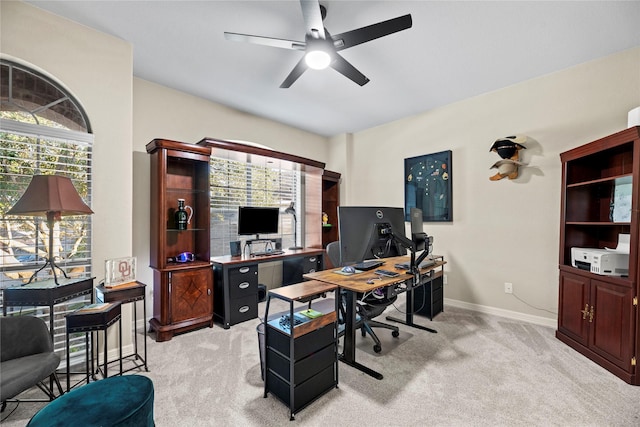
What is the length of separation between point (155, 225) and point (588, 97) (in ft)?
15.8

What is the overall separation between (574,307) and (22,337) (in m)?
4.41

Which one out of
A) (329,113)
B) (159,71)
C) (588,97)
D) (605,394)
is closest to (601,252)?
(605,394)

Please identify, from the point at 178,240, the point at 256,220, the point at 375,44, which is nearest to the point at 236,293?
the point at 178,240

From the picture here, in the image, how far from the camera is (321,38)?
2020 mm

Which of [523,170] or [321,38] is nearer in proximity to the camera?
[321,38]

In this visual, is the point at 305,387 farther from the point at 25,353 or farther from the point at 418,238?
the point at 25,353

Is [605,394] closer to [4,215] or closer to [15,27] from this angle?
[4,215]

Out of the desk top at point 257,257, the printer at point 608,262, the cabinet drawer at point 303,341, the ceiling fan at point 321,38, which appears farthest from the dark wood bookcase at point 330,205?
the printer at point 608,262

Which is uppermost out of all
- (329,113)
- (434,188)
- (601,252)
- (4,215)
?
(329,113)

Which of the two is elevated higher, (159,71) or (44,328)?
(159,71)

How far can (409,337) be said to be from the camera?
112 inches

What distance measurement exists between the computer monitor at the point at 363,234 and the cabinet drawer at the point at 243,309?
5.54ft

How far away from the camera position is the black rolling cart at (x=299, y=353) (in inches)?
67.6

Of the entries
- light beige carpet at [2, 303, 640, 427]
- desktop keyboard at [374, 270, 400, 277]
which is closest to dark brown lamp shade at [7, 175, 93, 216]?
light beige carpet at [2, 303, 640, 427]
